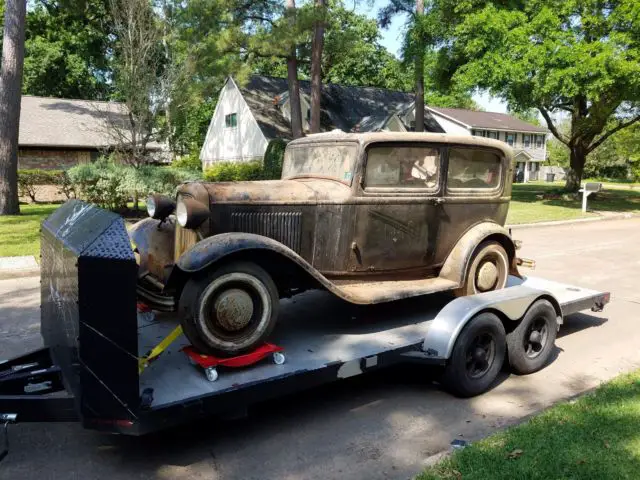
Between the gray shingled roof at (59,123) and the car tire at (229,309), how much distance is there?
2299cm

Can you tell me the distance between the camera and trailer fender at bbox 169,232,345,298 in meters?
3.50

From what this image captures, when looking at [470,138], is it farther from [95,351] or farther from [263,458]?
[95,351]

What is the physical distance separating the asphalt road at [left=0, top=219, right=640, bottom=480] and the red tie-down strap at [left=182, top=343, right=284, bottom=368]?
57 cm

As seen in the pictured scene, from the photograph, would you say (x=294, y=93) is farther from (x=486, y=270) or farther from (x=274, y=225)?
(x=274, y=225)

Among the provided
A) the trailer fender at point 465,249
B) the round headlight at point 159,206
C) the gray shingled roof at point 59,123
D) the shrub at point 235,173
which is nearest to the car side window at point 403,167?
the trailer fender at point 465,249

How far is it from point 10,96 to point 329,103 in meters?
19.3

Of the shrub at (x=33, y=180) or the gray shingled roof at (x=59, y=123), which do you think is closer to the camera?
the shrub at (x=33, y=180)

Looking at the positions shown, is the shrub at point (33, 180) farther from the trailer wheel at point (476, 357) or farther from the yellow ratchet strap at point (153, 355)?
the trailer wheel at point (476, 357)

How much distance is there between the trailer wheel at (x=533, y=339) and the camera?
470 cm

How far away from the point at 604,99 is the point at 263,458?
2141 centimetres

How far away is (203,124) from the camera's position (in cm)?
4378

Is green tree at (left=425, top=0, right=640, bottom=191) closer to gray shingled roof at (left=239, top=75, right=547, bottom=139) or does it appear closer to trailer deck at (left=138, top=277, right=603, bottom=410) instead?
gray shingled roof at (left=239, top=75, right=547, bottom=139)

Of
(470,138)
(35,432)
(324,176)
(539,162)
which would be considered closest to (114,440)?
(35,432)

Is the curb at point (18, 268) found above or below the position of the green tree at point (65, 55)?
below
